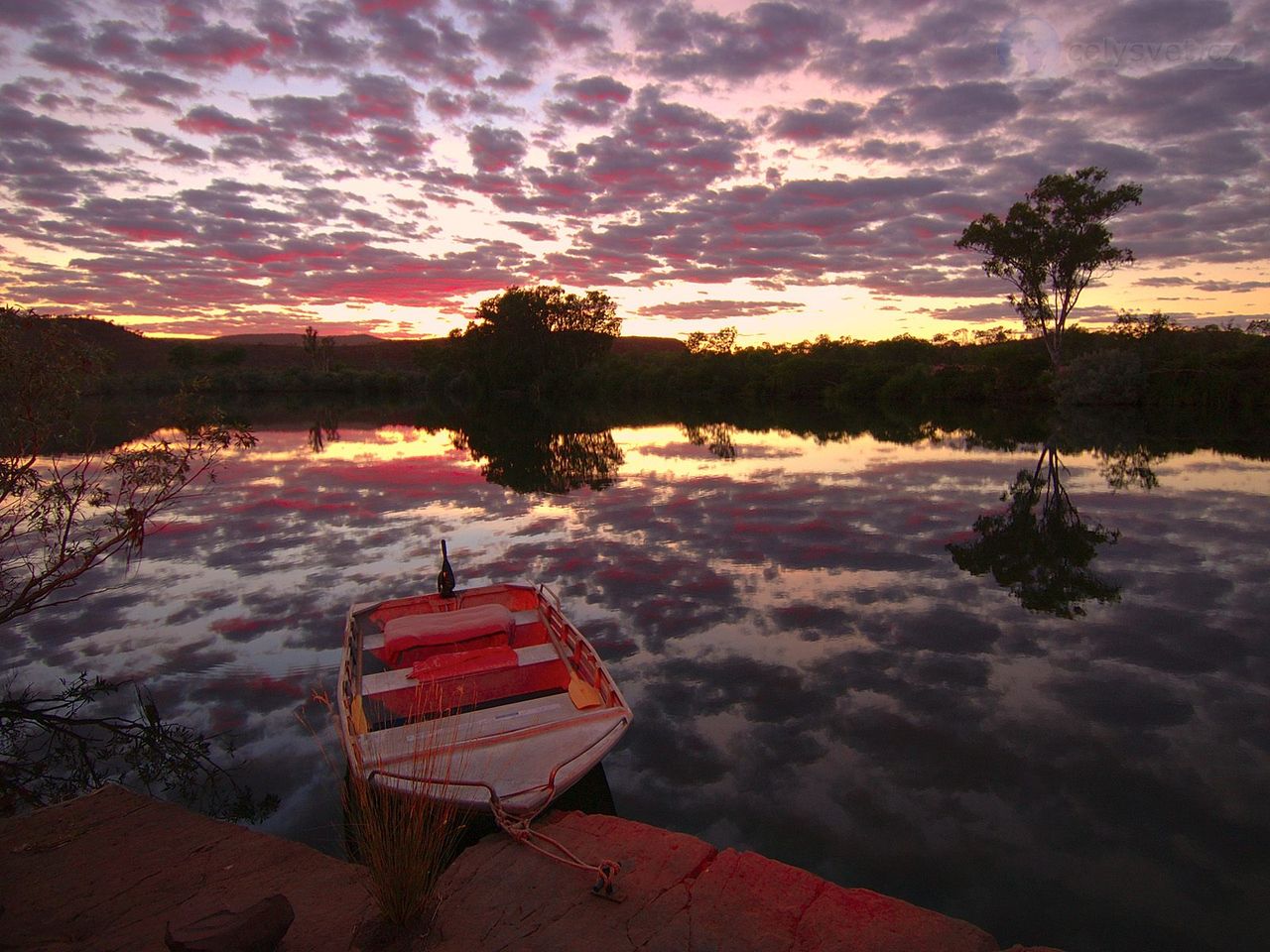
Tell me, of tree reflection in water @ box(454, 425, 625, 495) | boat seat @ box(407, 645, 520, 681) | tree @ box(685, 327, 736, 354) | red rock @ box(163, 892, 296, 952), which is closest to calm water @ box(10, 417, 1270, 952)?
boat seat @ box(407, 645, 520, 681)

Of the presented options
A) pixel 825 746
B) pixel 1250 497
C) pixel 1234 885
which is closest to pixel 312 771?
pixel 825 746

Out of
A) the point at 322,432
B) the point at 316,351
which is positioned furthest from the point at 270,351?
the point at 322,432

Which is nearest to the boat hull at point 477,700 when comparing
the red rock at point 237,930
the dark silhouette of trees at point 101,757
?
the red rock at point 237,930

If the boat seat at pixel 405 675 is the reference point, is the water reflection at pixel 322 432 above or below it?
above

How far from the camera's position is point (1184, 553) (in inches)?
548

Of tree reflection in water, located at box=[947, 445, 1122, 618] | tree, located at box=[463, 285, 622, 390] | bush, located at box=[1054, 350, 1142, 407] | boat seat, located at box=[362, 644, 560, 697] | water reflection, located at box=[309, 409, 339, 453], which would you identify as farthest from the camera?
tree, located at box=[463, 285, 622, 390]

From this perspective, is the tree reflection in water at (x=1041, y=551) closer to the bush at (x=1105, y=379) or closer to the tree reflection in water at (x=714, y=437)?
the tree reflection in water at (x=714, y=437)

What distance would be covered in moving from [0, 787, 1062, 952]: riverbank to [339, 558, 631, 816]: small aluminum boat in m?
0.48

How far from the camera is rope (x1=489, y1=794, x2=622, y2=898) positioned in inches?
184

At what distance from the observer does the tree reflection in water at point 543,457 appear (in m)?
23.4

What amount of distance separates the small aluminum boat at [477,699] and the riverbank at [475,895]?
0.48m

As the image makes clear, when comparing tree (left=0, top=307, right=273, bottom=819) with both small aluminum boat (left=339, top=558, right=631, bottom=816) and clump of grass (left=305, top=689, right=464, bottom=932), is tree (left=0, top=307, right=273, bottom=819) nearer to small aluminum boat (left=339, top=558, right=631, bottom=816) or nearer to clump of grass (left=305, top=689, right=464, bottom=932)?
small aluminum boat (left=339, top=558, right=631, bottom=816)

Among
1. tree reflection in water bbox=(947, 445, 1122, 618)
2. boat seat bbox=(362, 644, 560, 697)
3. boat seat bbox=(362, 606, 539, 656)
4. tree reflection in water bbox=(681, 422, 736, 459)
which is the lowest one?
tree reflection in water bbox=(947, 445, 1122, 618)

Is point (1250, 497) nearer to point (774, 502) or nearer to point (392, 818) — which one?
point (774, 502)
